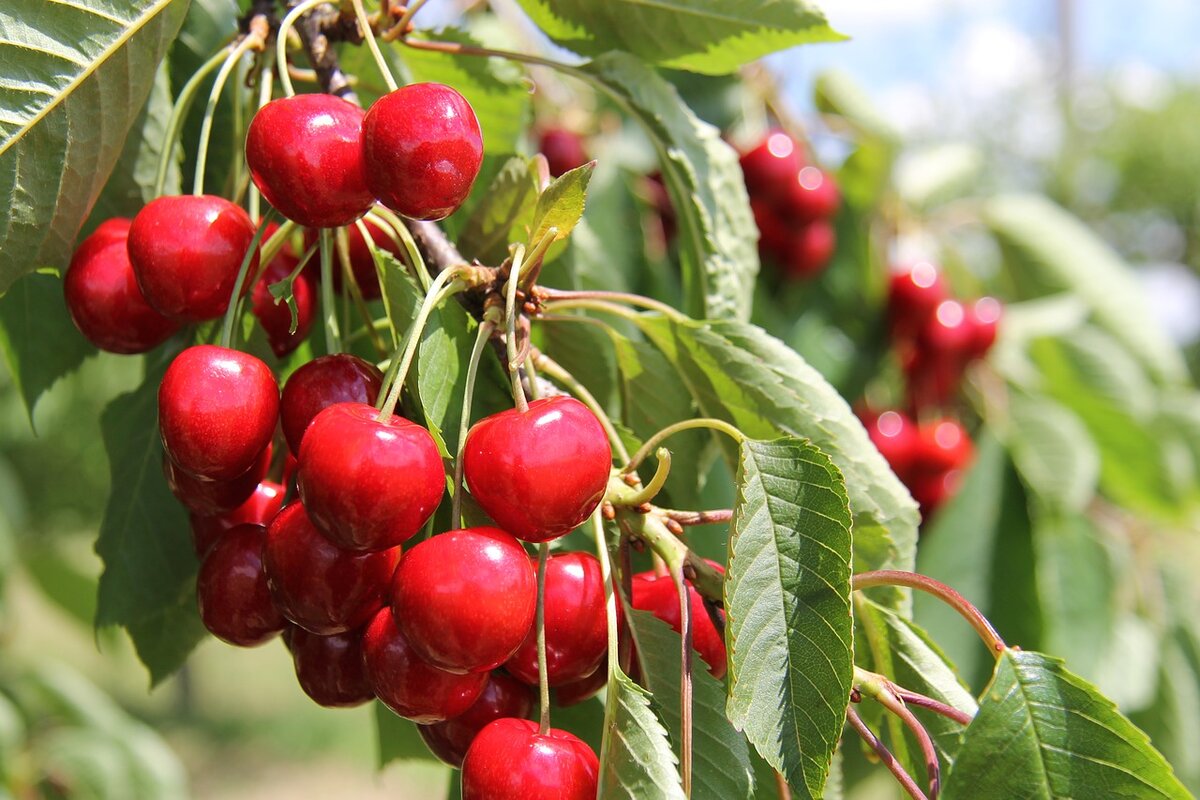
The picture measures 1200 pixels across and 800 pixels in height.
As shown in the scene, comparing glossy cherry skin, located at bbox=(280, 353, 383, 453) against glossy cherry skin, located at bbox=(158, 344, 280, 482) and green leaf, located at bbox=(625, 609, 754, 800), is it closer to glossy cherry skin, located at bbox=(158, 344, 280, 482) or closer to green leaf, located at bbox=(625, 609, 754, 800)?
glossy cherry skin, located at bbox=(158, 344, 280, 482)

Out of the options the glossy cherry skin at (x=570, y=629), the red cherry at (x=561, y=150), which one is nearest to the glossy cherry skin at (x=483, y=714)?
the glossy cherry skin at (x=570, y=629)

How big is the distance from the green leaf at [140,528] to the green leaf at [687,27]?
1.09ft

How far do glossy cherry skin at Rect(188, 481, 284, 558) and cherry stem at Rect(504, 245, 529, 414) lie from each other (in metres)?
0.16

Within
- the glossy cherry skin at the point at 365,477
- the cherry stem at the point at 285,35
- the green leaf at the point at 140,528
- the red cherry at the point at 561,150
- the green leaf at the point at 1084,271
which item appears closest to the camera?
the glossy cherry skin at the point at 365,477

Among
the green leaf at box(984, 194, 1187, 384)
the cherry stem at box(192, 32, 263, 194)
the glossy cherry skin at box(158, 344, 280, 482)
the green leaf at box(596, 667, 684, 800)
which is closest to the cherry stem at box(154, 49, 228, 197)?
the cherry stem at box(192, 32, 263, 194)

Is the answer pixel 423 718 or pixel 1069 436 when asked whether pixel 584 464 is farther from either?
pixel 1069 436

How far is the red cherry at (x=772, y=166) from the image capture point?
1.29 m

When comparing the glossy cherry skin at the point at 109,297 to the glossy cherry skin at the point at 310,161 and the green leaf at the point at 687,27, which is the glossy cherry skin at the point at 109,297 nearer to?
→ the glossy cherry skin at the point at 310,161

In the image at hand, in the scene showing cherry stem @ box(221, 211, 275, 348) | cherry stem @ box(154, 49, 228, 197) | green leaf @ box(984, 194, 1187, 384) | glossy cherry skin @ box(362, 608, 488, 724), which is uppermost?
cherry stem @ box(154, 49, 228, 197)

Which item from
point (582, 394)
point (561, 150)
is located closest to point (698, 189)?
point (582, 394)

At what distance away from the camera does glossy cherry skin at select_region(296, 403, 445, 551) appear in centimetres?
43

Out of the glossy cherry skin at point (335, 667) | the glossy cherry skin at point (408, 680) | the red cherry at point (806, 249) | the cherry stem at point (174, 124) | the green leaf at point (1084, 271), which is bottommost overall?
the green leaf at point (1084, 271)

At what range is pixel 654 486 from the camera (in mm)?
526

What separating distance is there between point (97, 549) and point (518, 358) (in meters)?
0.35
